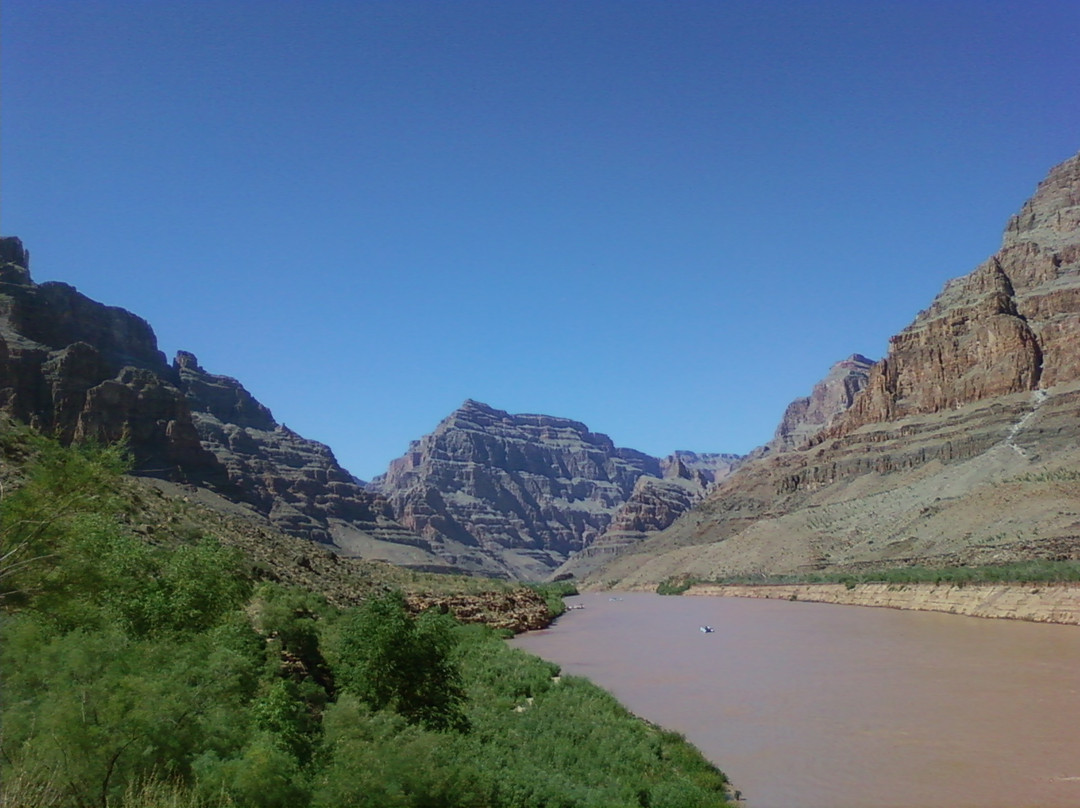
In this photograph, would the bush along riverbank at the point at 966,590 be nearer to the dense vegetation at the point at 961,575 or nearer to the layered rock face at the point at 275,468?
the dense vegetation at the point at 961,575

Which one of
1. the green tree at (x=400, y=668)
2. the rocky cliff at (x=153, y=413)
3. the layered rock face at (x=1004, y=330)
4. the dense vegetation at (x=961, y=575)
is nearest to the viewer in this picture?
the green tree at (x=400, y=668)

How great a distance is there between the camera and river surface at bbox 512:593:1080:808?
16.9 metres

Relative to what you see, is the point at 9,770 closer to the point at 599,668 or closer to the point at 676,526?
the point at 599,668

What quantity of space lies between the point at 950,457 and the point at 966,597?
64238mm

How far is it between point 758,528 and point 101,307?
382 ft

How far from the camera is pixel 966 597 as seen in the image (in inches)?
2154

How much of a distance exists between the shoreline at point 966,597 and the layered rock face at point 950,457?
18.5ft

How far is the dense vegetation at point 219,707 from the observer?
9102mm

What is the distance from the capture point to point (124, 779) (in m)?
9.09

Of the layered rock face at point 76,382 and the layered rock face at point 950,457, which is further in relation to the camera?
the layered rock face at point 76,382

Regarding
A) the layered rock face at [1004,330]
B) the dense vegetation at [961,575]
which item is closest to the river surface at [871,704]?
the dense vegetation at [961,575]

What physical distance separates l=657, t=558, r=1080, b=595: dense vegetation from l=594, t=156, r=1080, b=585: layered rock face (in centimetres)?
→ 257

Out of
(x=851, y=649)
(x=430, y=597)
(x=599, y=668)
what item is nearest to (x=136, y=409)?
(x=430, y=597)

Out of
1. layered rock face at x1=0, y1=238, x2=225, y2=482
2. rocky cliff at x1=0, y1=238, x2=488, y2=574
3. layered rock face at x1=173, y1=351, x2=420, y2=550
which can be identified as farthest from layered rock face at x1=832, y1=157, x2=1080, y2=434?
layered rock face at x1=0, y1=238, x2=225, y2=482
